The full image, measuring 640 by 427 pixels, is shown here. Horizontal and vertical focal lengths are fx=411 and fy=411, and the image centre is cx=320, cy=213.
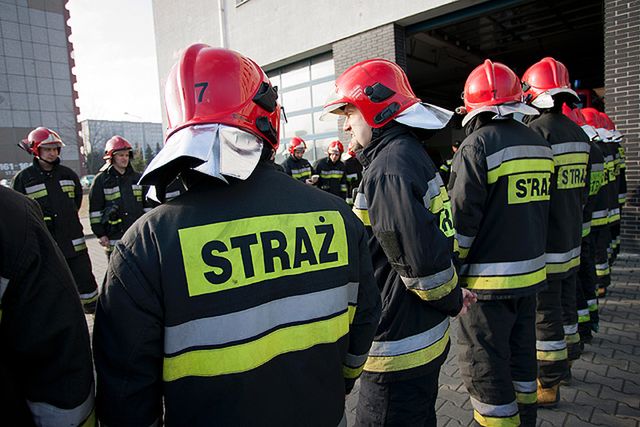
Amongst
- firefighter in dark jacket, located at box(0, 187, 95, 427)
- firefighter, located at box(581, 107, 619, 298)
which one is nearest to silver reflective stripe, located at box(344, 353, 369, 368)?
firefighter in dark jacket, located at box(0, 187, 95, 427)

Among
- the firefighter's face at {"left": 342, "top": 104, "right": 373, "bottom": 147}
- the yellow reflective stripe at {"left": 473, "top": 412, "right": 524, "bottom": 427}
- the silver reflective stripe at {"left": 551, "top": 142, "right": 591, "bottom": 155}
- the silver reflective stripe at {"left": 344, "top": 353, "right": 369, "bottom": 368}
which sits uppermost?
the firefighter's face at {"left": 342, "top": 104, "right": 373, "bottom": 147}

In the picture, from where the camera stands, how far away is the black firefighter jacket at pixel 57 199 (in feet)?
16.3

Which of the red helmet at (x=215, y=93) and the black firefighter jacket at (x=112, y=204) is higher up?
the red helmet at (x=215, y=93)

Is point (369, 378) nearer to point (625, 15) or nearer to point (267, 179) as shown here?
point (267, 179)

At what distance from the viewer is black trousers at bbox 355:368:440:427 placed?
192cm

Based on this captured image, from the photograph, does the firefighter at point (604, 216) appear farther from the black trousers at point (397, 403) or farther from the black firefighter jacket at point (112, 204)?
the black firefighter jacket at point (112, 204)

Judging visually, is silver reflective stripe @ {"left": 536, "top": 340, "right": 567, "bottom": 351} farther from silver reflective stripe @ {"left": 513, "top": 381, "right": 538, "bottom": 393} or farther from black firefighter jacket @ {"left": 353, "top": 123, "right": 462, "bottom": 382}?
black firefighter jacket @ {"left": 353, "top": 123, "right": 462, "bottom": 382}

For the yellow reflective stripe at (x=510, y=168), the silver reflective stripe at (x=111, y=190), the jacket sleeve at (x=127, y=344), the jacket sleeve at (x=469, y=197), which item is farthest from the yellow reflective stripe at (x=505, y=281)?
the silver reflective stripe at (x=111, y=190)

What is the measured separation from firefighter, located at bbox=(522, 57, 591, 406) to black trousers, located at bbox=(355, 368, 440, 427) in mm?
1439

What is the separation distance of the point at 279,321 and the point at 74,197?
17.0ft

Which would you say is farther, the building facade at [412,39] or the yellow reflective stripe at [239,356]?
the building facade at [412,39]

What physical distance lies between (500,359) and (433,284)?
933 millimetres

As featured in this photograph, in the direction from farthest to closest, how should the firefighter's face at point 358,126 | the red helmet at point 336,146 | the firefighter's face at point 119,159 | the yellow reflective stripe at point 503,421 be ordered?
the red helmet at point 336,146 < the firefighter's face at point 119,159 < the yellow reflective stripe at point 503,421 < the firefighter's face at point 358,126

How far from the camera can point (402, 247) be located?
1.84 meters
